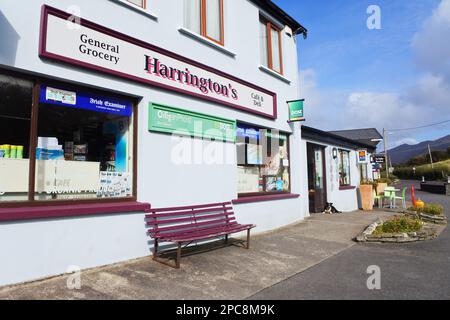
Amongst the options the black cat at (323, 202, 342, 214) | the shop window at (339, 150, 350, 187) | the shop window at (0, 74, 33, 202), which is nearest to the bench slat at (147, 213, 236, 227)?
the shop window at (0, 74, 33, 202)

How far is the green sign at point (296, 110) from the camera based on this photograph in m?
10.1

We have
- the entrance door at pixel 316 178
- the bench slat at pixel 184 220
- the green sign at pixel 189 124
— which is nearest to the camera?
the bench slat at pixel 184 220

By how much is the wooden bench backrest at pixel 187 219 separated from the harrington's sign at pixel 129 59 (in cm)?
234

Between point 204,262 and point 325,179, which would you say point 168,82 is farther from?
point 325,179

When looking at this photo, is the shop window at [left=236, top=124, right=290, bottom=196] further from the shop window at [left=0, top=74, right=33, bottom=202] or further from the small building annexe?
the shop window at [left=0, top=74, right=33, bottom=202]

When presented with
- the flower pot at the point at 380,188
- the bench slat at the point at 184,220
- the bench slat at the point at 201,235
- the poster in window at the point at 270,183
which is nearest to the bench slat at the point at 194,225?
the bench slat at the point at 184,220

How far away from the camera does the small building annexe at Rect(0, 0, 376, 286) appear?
4527 millimetres

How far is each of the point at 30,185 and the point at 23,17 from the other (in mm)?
2294

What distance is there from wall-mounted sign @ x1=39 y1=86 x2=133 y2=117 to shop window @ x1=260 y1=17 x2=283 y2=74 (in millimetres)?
5186

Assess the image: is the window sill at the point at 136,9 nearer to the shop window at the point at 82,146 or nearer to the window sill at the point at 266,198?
the shop window at the point at 82,146

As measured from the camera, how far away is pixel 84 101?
533 cm

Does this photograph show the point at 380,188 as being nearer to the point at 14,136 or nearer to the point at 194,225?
the point at 194,225
